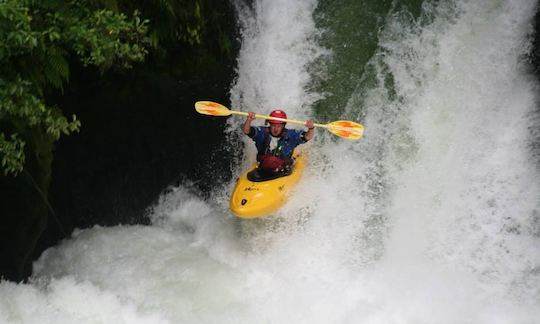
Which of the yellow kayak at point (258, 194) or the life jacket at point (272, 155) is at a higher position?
the life jacket at point (272, 155)

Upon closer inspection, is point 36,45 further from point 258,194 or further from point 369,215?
point 369,215

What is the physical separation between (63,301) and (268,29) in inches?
154

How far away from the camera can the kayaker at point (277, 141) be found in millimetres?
5047

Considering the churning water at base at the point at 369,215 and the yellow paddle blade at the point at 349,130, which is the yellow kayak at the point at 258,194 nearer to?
the churning water at base at the point at 369,215

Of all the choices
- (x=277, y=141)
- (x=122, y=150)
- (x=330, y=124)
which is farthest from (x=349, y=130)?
(x=122, y=150)

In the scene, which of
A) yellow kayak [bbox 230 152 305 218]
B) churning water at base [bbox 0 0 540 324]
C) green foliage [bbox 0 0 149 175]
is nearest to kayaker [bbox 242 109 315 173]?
yellow kayak [bbox 230 152 305 218]

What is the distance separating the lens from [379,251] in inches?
201

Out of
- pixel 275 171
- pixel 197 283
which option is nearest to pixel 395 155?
pixel 275 171

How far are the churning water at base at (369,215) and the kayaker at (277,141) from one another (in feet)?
1.65

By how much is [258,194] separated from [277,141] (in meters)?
0.67

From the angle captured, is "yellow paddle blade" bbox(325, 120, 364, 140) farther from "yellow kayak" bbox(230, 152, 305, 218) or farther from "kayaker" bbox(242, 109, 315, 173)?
"yellow kayak" bbox(230, 152, 305, 218)

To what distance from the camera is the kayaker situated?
5.05 m

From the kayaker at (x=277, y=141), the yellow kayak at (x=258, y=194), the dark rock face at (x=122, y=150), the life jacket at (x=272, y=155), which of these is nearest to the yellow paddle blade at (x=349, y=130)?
the kayaker at (x=277, y=141)

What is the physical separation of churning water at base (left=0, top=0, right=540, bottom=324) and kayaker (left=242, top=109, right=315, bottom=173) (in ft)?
1.65
